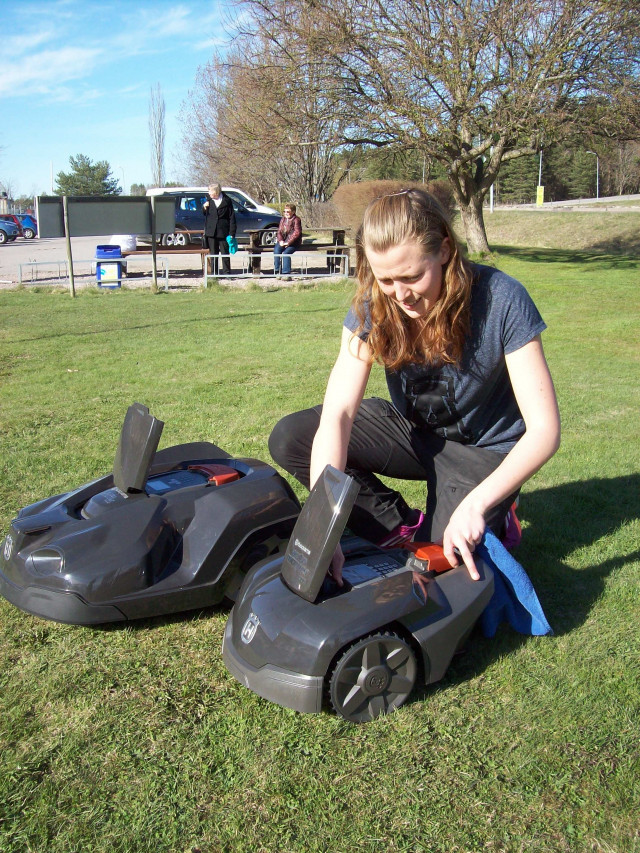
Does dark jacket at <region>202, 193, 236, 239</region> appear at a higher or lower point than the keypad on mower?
higher

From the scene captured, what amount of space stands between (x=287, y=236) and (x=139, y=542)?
530 inches

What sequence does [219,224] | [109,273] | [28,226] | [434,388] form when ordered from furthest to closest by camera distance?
[28,226], [219,224], [109,273], [434,388]

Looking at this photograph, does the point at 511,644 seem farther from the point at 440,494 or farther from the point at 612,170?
the point at 612,170

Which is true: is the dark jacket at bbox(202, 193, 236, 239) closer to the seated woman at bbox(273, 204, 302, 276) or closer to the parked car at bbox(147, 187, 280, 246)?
the seated woman at bbox(273, 204, 302, 276)

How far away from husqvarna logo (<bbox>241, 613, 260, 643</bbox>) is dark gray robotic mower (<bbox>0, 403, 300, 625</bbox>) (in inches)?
14.8

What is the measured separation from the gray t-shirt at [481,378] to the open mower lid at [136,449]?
0.77 metres

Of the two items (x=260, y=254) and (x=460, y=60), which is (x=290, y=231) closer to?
(x=260, y=254)

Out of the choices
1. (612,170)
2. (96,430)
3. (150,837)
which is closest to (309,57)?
(96,430)

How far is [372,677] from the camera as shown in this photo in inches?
88.3

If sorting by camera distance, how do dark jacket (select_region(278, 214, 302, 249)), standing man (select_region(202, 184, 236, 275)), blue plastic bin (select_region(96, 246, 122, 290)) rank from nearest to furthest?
blue plastic bin (select_region(96, 246, 122, 290))
dark jacket (select_region(278, 214, 302, 249))
standing man (select_region(202, 184, 236, 275))

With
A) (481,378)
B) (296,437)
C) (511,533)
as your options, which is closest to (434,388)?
(481,378)

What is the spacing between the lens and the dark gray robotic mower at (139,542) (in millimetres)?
2580

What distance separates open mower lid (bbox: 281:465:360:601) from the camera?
2207 millimetres

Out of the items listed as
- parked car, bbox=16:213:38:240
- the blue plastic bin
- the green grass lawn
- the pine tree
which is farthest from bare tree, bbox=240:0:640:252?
the pine tree
